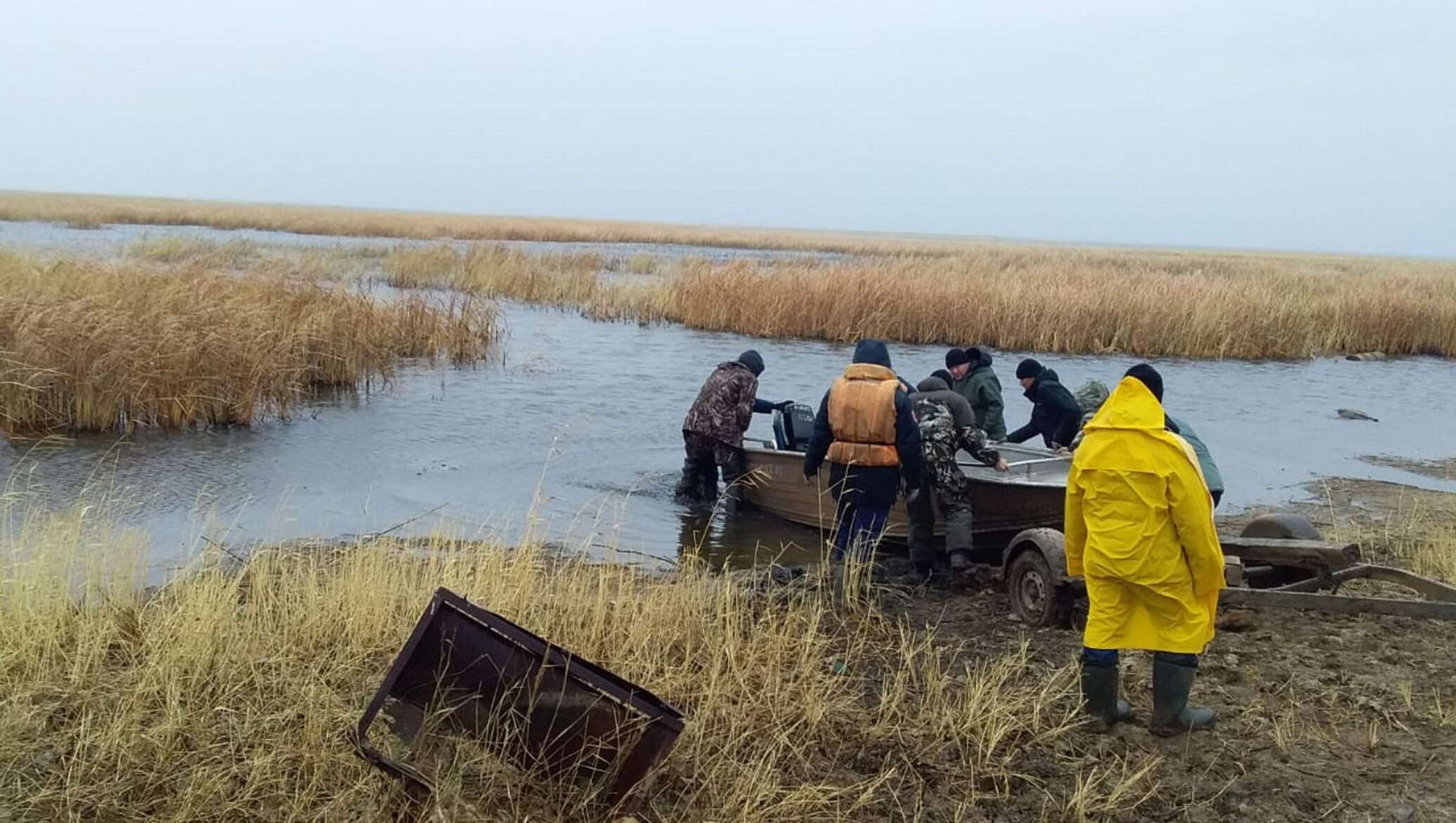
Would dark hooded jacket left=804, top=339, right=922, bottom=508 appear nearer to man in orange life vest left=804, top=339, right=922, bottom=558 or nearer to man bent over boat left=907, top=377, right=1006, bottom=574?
man in orange life vest left=804, top=339, right=922, bottom=558

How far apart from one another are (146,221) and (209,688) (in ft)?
220

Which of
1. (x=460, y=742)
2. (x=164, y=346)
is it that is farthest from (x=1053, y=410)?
(x=164, y=346)

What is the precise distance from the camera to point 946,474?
7461 mm

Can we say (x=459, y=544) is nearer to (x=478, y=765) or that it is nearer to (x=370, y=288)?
(x=478, y=765)

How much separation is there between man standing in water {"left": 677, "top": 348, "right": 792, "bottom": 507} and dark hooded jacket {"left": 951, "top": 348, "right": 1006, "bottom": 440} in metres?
1.65

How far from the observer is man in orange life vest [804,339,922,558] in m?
6.95

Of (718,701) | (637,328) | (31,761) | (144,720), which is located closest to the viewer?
(31,761)

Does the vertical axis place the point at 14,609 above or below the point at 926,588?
above

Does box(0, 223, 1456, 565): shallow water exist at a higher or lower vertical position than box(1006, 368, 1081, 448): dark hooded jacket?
lower

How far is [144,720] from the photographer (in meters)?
4.04

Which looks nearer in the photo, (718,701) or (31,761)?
(31,761)

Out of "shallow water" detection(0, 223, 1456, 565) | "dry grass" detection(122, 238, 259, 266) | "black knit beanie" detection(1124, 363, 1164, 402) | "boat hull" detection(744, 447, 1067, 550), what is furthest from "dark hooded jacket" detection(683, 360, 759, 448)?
"dry grass" detection(122, 238, 259, 266)

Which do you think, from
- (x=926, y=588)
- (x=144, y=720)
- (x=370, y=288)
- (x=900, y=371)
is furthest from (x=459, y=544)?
(x=370, y=288)

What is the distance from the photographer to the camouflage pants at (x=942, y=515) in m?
7.53
